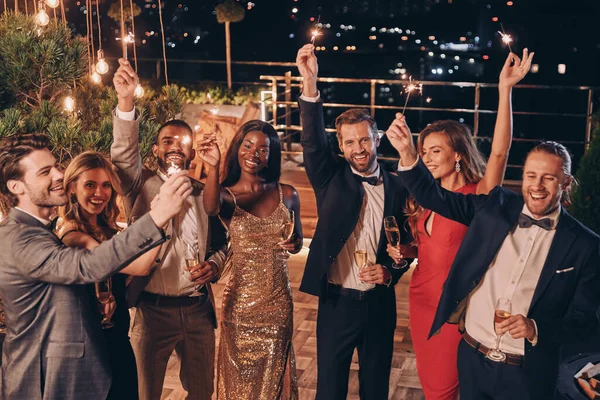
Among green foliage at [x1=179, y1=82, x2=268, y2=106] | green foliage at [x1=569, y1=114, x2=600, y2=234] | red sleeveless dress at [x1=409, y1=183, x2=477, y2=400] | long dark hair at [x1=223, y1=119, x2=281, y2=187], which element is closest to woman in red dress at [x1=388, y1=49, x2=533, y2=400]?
red sleeveless dress at [x1=409, y1=183, x2=477, y2=400]

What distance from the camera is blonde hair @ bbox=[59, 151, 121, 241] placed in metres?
2.70

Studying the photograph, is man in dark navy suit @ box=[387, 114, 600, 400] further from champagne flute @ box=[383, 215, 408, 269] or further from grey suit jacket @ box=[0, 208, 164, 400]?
grey suit jacket @ box=[0, 208, 164, 400]

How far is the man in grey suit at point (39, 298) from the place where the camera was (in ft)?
7.42

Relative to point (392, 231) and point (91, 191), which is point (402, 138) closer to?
point (392, 231)

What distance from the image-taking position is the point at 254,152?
3.22 meters

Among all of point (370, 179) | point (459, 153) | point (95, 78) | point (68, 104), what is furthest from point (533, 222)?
point (95, 78)

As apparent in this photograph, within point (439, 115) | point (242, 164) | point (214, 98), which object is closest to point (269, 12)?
point (439, 115)

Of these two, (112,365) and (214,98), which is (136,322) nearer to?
(112,365)

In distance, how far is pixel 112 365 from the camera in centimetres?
262

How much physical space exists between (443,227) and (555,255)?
2.14ft

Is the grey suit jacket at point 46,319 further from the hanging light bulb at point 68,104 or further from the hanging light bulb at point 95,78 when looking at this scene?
the hanging light bulb at point 95,78

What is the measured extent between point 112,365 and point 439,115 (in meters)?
13.8

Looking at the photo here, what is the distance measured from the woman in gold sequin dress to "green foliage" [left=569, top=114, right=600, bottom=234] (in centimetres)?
197

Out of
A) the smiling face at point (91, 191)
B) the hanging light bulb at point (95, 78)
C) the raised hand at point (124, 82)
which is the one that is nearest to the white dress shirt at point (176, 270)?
the smiling face at point (91, 191)
